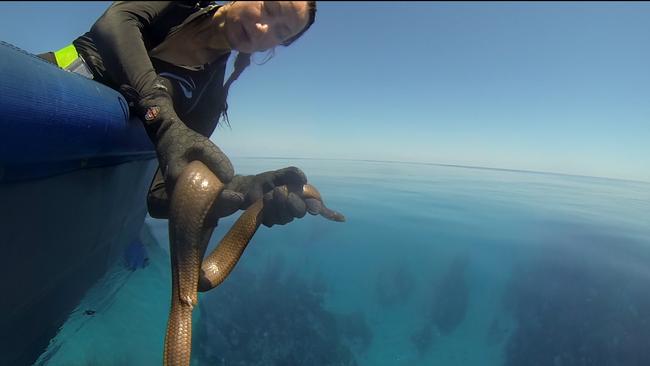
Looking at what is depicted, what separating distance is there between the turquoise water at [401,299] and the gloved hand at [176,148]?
2128 mm

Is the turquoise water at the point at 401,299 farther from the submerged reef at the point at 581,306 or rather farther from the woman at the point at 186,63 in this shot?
the woman at the point at 186,63

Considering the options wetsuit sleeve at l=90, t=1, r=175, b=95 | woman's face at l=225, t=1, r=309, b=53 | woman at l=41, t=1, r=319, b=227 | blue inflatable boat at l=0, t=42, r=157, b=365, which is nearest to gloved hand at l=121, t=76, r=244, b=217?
woman at l=41, t=1, r=319, b=227

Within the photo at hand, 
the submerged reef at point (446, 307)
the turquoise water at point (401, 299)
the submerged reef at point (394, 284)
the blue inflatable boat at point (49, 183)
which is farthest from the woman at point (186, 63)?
the submerged reef at point (394, 284)

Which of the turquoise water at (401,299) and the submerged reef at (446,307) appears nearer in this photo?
the turquoise water at (401,299)

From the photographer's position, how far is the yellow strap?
1.98 meters

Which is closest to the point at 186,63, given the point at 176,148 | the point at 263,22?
the point at 263,22

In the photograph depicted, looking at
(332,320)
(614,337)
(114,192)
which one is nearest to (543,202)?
(614,337)

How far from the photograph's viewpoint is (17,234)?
1.43m

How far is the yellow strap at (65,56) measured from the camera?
1985mm

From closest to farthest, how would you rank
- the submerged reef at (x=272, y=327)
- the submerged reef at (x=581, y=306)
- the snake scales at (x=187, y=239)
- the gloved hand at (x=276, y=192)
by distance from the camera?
1. the snake scales at (x=187, y=239)
2. the gloved hand at (x=276, y=192)
3. the submerged reef at (x=272, y=327)
4. the submerged reef at (x=581, y=306)

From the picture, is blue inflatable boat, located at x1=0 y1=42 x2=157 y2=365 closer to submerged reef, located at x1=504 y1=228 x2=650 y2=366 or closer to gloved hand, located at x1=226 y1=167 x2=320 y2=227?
gloved hand, located at x1=226 y1=167 x2=320 y2=227

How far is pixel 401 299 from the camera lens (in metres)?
8.27

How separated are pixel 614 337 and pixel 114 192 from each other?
8.71 meters

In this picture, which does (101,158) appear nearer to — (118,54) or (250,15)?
(118,54)
